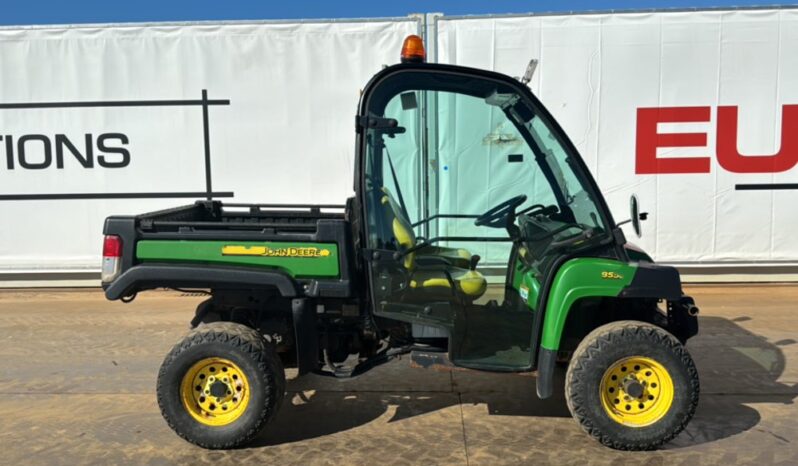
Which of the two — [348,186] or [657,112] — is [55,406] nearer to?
[348,186]

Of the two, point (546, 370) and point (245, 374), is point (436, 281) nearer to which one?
point (546, 370)

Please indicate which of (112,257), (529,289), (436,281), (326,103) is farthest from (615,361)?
(326,103)

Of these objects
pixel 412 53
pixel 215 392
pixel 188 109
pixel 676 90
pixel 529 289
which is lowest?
pixel 215 392

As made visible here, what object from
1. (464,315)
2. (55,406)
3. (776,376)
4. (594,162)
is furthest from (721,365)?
(55,406)

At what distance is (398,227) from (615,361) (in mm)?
1296

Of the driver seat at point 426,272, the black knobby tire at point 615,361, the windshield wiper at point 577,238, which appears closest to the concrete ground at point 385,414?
the black knobby tire at point 615,361

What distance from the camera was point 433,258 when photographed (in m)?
3.29

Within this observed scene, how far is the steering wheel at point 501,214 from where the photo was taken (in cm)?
350

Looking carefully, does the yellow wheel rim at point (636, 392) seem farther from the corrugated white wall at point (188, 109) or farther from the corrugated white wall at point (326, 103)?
the corrugated white wall at point (188, 109)

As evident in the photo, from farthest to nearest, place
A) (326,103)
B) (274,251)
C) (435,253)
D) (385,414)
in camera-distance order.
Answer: (326,103) < (385,414) < (435,253) < (274,251)

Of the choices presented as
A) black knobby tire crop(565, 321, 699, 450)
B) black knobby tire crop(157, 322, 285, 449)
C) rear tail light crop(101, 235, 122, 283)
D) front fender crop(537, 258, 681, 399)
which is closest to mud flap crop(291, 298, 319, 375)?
black knobby tire crop(157, 322, 285, 449)

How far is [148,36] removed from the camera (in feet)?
21.6

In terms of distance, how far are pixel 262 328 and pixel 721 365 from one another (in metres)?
3.27

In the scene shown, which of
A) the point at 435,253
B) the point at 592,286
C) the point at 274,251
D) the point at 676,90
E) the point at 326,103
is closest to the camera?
the point at 592,286
